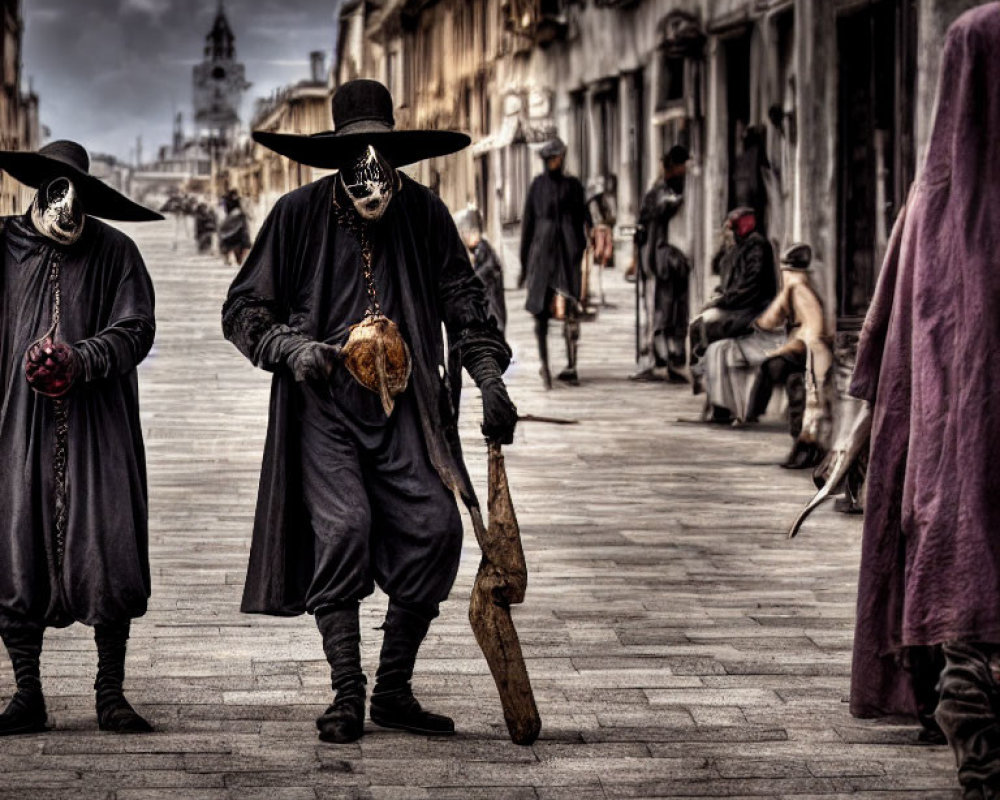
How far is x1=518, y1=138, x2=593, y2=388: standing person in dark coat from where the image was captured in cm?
1786

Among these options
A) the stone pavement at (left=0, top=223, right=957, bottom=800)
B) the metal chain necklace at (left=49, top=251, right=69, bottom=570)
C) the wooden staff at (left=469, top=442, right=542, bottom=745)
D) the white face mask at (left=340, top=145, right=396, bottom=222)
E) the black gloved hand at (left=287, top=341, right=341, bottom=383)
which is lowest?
the stone pavement at (left=0, top=223, right=957, bottom=800)

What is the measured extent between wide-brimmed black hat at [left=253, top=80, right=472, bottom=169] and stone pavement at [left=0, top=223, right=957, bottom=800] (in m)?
1.55

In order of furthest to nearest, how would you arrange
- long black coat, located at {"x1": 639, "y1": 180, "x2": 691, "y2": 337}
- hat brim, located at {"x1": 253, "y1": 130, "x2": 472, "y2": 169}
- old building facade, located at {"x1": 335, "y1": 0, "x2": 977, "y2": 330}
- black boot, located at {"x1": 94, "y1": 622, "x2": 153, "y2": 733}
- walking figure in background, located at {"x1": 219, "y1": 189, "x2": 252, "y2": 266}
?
walking figure in background, located at {"x1": 219, "y1": 189, "x2": 252, "y2": 266}
long black coat, located at {"x1": 639, "y1": 180, "x2": 691, "y2": 337}
old building facade, located at {"x1": 335, "y1": 0, "x2": 977, "y2": 330}
hat brim, located at {"x1": 253, "y1": 130, "x2": 472, "y2": 169}
black boot, located at {"x1": 94, "y1": 622, "x2": 153, "y2": 733}

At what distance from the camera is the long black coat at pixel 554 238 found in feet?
58.7

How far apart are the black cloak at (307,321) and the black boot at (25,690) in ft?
1.96

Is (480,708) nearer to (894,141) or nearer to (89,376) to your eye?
(89,376)

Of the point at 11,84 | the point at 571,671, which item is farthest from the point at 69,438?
the point at 11,84

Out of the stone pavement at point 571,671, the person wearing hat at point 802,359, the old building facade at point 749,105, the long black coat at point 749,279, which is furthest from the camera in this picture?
the long black coat at point 749,279

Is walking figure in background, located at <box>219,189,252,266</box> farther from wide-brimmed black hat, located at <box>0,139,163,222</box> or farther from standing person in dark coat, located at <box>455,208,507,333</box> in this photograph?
wide-brimmed black hat, located at <box>0,139,163,222</box>

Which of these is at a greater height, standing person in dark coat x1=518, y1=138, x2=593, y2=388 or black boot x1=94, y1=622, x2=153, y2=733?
standing person in dark coat x1=518, y1=138, x2=593, y2=388

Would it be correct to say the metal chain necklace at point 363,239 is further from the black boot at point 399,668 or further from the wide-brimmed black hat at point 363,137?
the black boot at point 399,668

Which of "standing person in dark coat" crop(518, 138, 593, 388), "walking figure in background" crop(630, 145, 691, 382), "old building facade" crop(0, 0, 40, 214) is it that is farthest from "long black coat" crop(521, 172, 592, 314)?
"old building facade" crop(0, 0, 40, 214)

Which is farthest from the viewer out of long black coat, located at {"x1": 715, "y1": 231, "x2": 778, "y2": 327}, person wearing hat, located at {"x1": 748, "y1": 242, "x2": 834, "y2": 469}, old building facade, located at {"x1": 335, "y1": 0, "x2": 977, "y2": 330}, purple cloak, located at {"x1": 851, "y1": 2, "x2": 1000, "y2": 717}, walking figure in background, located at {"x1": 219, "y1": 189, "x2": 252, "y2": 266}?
walking figure in background, located at {"x1": 219, "y1": 189, "x2": 252, "y2": 266}

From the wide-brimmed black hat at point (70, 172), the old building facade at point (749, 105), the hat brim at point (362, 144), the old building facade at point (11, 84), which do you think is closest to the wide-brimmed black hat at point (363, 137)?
the hat brim at point (362, 144)
